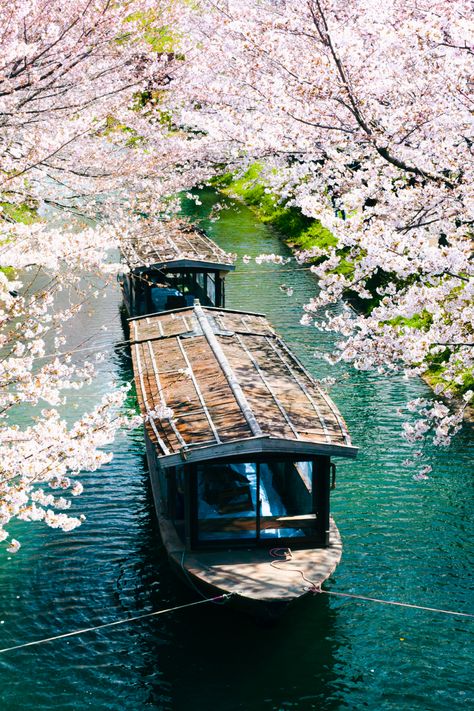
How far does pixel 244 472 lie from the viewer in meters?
13.6

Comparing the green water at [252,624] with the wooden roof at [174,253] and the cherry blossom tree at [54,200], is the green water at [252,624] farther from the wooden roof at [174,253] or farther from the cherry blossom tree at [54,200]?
the wooden roof at [174,253]

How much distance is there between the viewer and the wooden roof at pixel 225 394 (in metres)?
12.1

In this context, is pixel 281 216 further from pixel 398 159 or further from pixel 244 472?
pixel 244 472

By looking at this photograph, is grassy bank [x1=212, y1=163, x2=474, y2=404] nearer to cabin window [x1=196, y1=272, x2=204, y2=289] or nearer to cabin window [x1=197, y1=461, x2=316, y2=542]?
cabin window [x1=196, y1=272, x2=204, y2=289]

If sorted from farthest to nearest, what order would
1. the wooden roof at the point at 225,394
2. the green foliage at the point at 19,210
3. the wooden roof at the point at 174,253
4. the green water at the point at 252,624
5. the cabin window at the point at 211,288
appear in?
the cabin window at the point at 211,288 < the wooden roof at the point at 174,253 < the green foliage at the point at 19,210 < the wooden roof at the point at 225,394 < the green water at the point at 252,624

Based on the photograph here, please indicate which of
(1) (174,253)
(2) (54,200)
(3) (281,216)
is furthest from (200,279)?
(3) (281,216)

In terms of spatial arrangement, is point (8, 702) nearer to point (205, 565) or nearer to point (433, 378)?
point (205, 565)

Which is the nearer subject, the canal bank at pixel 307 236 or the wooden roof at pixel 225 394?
the wooden roof at pixel 225 394

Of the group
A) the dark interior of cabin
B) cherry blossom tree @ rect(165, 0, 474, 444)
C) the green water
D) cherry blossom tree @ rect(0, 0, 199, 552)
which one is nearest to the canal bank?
cherry blossom tree @ rect(165, 0, 474, 444)

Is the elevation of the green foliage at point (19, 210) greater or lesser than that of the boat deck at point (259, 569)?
greater

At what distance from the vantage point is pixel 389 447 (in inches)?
715

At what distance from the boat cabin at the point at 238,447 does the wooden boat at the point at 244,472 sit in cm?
2

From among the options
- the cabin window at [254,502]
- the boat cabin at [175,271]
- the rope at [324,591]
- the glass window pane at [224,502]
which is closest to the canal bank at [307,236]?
Result: the boat cabin at [175,271]

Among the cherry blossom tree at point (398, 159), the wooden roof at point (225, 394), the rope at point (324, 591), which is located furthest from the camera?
the wooden roof at point (225, 394)
